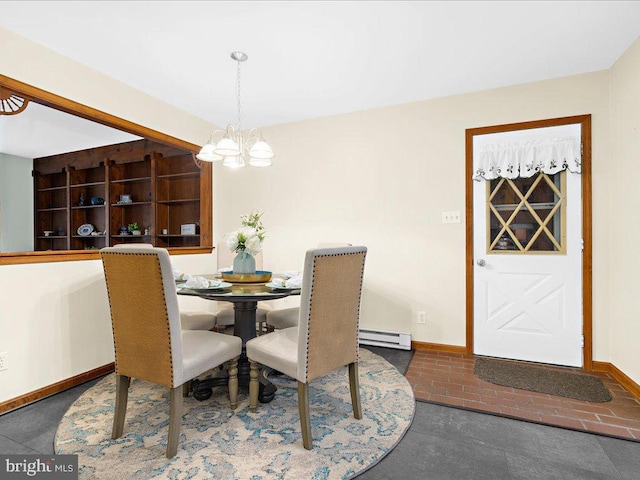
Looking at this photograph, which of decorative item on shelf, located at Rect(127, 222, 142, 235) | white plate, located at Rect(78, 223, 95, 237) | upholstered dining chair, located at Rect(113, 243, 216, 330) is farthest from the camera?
white plate, located at Rect(78, 223, 95, 237)

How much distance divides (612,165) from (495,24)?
1.50 metres

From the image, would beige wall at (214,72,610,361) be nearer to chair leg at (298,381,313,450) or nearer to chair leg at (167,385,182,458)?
chair leg at (298,381,313,450)

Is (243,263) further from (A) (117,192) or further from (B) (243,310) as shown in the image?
(A) (117,192)

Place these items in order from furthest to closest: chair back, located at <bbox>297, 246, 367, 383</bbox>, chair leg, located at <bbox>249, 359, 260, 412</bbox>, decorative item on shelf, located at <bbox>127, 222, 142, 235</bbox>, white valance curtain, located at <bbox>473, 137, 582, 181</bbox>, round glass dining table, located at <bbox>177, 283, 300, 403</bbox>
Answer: decorative item on shelf, located at <bbox>127, 222, 142, 235</bbox> → white valance curtain, located at <bbox>473, 137, 582, 181</bbox> → chair leg, located at <bbox>249, 359, 260, 412</bbox> → round glass dining table, located at <bbox>177, 283, 300, 403</bbox> → chair back, located at <bbox>297, 246, 367, 383</bbox>

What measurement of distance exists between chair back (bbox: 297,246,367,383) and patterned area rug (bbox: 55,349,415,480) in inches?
14.2

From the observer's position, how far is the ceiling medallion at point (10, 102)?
2070 millimetres

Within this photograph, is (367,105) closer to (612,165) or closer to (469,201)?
(469,201)

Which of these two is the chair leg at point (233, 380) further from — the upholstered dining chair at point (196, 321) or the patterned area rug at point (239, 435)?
the upholstered dining chair at point (196, 321)

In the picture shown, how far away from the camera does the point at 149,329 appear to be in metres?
1.61

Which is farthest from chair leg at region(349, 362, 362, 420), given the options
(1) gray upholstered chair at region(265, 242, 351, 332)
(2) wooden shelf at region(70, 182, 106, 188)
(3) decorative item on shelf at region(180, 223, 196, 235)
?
(2) wooden shelf at region(70, 182, 106, 188)

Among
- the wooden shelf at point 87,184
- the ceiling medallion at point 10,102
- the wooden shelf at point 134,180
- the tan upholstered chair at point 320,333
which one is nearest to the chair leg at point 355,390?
the tan upholstered chair at point 320,333

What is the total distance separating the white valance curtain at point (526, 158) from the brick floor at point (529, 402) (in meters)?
1.67

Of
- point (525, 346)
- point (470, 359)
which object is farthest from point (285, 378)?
point (525, 346)

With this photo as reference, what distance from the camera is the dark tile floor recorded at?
1503mm
